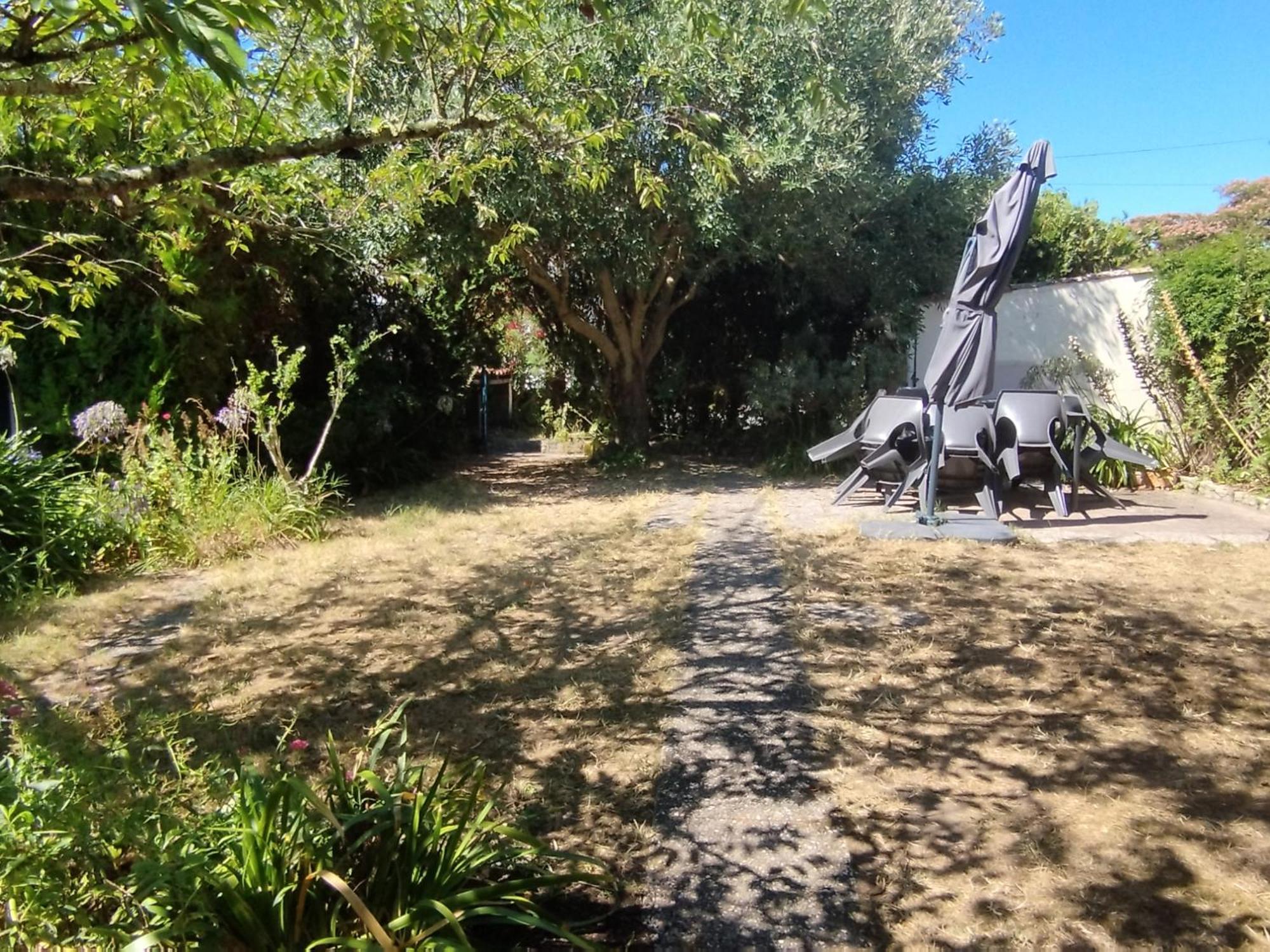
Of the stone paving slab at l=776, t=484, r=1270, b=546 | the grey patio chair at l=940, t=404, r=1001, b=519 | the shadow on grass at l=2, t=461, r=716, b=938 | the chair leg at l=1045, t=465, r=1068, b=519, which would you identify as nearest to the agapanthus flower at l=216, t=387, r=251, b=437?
the shadow on grass at l=2, t=461, r=716, b=938

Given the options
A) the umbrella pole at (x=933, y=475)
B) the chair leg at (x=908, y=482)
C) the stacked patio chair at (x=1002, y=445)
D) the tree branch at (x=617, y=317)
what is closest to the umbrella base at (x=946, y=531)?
the umbrella pole at (x=933, y=475)

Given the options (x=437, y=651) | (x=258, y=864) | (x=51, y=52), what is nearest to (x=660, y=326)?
(x=437, y=651)

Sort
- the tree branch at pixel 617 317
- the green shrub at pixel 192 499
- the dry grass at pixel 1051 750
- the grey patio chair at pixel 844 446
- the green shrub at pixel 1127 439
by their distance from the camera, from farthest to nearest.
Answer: the tree branch at pixel 617 317 < the green shrub at pixel 1127 439 < the grey patio chair at pixel 844 446 < the green shrub at pixel 192 499 < the dry grass at pixel 1051 750

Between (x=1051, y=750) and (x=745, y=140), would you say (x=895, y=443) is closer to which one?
(x=745, y=140)

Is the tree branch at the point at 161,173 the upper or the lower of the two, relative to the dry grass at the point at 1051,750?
upper

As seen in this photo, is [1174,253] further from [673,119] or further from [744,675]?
[744,675]

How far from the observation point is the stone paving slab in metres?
6.91

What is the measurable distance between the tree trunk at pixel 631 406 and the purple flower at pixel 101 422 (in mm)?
A: 6953

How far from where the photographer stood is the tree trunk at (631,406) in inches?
500

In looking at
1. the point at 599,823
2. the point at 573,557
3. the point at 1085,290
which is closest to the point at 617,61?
the point at 573,557

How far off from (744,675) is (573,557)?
8.88 feet

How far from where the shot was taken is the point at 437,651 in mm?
4473

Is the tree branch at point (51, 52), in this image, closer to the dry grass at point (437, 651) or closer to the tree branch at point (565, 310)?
the dry grass at point (437, 651)

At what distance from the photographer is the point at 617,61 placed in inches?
337
